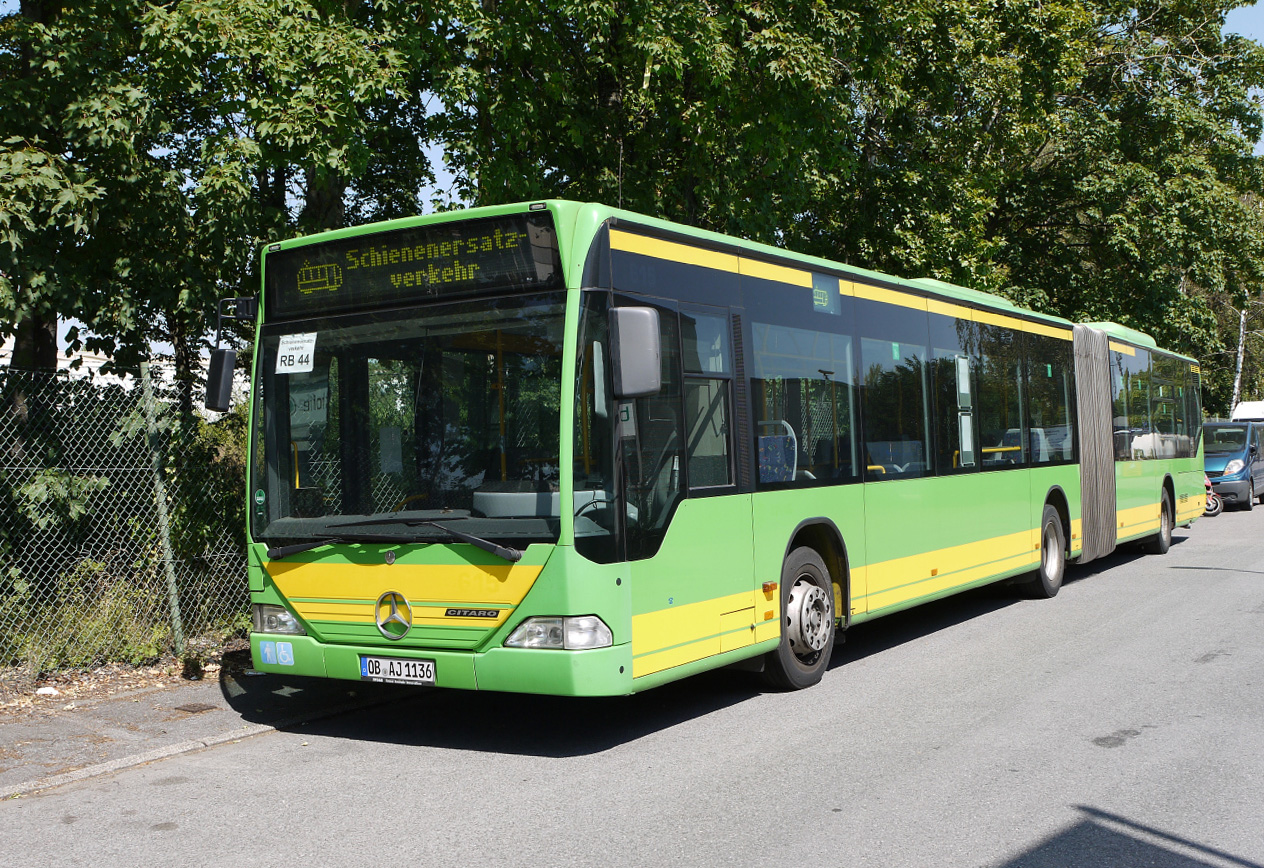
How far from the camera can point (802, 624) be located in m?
7.93

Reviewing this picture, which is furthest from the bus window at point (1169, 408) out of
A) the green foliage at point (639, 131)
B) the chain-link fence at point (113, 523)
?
the chain-link fence at point (113, 523)

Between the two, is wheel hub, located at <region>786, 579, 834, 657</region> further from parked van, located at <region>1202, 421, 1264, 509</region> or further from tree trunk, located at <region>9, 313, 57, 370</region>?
parked van, located at <region>1202, 421, 1264, 509</region>

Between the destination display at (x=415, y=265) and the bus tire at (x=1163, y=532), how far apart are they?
13653 mm

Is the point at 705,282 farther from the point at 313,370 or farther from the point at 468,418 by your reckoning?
the point at 313,370

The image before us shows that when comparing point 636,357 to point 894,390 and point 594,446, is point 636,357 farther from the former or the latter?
point 894,390

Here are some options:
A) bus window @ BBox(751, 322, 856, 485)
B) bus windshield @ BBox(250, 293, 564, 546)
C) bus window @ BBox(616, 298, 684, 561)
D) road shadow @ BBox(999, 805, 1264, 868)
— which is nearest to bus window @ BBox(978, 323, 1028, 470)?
bus window @ BBox(751, 322, 856, 485)

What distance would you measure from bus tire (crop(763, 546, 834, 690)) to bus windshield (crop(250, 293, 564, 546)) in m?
2.42

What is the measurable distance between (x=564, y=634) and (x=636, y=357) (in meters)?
1.51

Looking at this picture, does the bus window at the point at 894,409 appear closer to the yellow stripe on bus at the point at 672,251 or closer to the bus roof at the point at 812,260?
the bus roof at the point at 812,260

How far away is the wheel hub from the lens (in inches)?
312

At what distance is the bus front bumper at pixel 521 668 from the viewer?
5957 mm

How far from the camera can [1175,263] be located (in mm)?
26203

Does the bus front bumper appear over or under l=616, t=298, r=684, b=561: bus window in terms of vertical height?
under

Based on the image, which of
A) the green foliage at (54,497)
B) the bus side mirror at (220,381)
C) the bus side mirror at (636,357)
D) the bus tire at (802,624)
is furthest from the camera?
the green foliage at (54,497)
